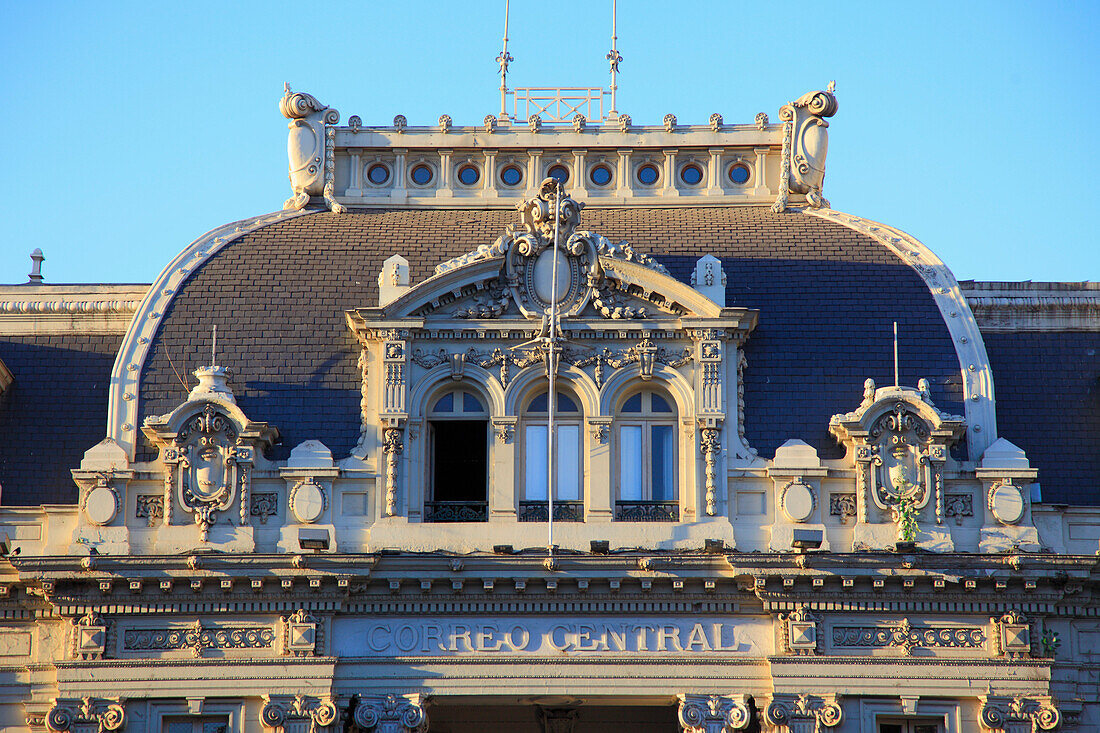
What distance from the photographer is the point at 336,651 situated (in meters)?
36.3

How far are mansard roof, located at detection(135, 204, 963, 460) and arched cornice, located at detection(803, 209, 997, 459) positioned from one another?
0.21 m

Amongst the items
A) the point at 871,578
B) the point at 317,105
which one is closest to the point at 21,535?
the point at 317,105

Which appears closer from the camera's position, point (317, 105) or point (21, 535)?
point (21, 535)

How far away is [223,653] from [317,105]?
14.5 meters

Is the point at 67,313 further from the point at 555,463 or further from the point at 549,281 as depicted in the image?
the point at 555,463

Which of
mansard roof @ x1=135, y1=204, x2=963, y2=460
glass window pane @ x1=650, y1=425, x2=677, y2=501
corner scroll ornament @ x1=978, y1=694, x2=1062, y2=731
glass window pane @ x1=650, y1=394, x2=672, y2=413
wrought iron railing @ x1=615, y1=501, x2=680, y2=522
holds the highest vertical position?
mansard roof @ x1=135, y1=204, x2=963, y2=460

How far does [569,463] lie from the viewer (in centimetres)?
3812

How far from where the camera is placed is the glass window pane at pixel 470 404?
38.5m

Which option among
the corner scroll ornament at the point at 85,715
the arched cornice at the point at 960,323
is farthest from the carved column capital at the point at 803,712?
the corner scroll ornament at the point at 85,715

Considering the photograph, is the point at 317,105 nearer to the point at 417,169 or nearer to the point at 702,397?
the point at 417,169

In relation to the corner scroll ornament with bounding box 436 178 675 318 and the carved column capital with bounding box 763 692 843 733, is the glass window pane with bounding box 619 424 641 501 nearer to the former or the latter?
the corner scroll ornament with bounding box 436 178 675 318

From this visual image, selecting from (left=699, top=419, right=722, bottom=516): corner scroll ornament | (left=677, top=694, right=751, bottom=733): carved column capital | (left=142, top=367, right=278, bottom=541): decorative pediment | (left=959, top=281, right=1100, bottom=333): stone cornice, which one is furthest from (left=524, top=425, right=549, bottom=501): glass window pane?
(left=959, top=281, right=1100, bottom=333): stone cornice

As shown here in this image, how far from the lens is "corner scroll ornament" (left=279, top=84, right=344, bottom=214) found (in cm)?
4359

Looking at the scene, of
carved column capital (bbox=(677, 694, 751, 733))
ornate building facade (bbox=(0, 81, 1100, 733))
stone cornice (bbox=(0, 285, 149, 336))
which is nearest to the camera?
carved column capital (bbox=(677, 694, 751, 733))
